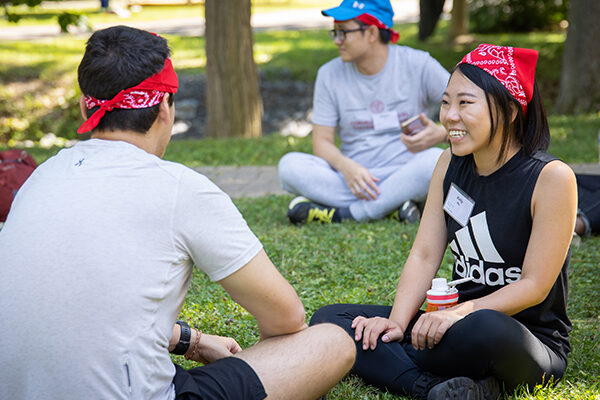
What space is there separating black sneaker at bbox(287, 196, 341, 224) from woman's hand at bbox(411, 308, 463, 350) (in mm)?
2655

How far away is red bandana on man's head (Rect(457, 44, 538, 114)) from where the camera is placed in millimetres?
2566

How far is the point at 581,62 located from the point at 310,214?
7042 mm

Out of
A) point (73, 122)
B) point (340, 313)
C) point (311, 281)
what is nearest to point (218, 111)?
point (73, 122)

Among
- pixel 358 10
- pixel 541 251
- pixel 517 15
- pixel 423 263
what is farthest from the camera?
pixel 517 15

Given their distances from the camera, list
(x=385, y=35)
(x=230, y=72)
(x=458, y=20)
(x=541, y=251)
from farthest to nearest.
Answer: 1. (x=458, y=20)
2. (x=230, y=72)
3. (x=385, y=35)
4. (x=541, y=251)

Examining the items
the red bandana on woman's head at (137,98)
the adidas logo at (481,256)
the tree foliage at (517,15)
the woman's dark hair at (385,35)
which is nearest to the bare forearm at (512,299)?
the adidas logo at (481,256)


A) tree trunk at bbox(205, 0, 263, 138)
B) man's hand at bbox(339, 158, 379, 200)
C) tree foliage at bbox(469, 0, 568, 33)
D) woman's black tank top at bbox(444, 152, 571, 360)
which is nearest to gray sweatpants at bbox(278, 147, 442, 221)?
man's hand at bbox(339, 158, 379, 200)

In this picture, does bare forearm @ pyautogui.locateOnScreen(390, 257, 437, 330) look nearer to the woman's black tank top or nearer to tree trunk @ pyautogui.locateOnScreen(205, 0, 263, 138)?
the woman's black tank top

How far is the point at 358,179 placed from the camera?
197 inches

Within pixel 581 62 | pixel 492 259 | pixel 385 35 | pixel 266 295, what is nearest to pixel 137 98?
pixel 266 295

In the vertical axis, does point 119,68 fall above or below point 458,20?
above

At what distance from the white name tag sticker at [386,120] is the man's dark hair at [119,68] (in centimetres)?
313

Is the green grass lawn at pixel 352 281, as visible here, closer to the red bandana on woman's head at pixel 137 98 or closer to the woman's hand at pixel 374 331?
the woman's hand at pixel 374 331

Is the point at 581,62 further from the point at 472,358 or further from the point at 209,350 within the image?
the point at 209,350
